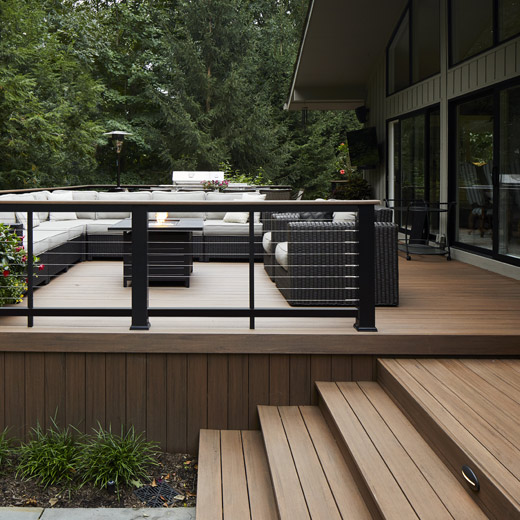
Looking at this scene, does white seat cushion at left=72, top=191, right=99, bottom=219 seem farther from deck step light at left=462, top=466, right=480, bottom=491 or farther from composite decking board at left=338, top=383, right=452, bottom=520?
deck step light at left=462, top=466, right=480, bottom=491

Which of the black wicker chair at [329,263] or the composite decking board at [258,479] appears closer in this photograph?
the composite decking board at [258,479]

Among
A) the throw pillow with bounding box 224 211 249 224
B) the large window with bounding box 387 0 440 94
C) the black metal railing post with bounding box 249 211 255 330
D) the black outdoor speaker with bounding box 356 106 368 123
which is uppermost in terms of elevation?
the large window with bounding box 387 0 440 94

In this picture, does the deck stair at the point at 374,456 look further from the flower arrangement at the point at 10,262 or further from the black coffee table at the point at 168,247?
the black coffee table at the point at 168,247

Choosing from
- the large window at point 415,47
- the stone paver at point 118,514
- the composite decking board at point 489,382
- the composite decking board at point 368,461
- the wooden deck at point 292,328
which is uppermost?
the large window at point 415,47

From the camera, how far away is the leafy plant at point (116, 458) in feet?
12.0

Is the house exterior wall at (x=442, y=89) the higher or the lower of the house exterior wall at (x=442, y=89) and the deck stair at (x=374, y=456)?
the higher

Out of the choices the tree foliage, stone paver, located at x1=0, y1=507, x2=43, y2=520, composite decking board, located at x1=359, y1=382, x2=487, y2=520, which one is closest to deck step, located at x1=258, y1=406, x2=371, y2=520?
composite decking board, located at x1=359, y1=382, x2=487, y2=520

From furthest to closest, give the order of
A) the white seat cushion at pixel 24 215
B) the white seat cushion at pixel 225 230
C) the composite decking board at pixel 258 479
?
the white seat cushion at pixel 225 230
the white seat cushion at pixel 24 215
the composite decking board at pixel 258 479

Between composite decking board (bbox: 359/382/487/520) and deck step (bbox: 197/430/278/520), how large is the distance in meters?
0.70

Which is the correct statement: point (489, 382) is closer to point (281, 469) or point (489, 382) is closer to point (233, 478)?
point (281, 469)

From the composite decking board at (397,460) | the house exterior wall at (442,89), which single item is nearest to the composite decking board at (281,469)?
the composite decking board at (397,460)

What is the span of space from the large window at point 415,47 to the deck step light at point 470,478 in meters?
6.27

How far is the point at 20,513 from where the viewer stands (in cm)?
335

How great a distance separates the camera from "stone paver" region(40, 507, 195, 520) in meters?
3.32
